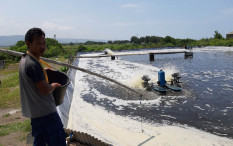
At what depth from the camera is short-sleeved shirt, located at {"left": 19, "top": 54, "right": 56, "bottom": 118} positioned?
218 centimetres

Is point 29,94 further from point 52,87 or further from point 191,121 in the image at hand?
point 191,121

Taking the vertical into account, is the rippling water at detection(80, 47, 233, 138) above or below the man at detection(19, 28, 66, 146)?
below

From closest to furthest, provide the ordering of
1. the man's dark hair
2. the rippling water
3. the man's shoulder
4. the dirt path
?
the man's shoulder → the man's dark hair → the dirt path → the rippling water

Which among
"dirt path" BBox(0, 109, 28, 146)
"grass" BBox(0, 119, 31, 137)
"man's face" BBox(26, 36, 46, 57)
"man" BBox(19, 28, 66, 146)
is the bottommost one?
"dirt path" BBox(0, 109, 28, 146)

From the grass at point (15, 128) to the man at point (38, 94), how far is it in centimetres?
398

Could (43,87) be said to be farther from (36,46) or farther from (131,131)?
(131,131)

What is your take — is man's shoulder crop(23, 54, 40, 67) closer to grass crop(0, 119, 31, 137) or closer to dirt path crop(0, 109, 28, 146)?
dirt path crop(0, 109, 28, 146)

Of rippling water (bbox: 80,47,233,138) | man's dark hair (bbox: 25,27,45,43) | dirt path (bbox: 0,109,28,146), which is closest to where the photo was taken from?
man's dark hair (bbox: 25,27,45,43)

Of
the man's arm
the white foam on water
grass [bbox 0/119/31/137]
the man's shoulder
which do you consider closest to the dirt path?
grass [bbox 0/119/31/137]

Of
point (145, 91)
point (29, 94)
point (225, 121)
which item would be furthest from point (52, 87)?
point (145, 91)

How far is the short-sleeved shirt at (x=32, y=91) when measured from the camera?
2.18 meters

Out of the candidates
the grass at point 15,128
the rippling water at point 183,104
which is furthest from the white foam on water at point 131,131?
the grass at point 15,128

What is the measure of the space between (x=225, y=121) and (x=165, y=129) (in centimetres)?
296

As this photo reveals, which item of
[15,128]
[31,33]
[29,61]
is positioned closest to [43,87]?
[29,61]
